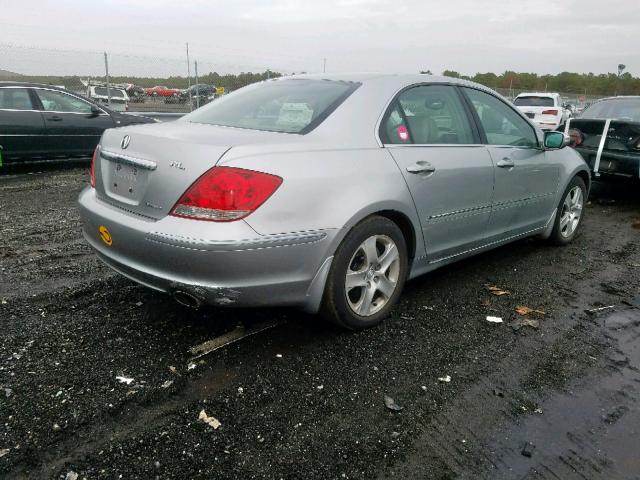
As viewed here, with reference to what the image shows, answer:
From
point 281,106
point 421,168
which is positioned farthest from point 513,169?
point 281,106

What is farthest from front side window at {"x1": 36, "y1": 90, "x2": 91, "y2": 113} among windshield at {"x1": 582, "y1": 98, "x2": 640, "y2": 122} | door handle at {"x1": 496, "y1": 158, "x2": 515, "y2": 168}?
windshield at {"x1": 582, "y1": 98, "x2": 640, "y2": 122}

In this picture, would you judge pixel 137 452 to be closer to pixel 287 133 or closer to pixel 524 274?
pixel 287 133

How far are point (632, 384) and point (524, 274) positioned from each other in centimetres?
167

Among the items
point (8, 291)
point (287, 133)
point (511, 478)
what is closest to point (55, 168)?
point (8, 291)

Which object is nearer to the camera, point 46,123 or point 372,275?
point 372,275

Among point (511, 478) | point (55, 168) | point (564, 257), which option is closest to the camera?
point (511, 478)

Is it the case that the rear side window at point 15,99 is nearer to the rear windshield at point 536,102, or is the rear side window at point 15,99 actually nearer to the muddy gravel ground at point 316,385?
the muddy gravel ground at point 316,385

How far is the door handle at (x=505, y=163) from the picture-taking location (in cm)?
388

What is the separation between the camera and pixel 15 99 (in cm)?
835

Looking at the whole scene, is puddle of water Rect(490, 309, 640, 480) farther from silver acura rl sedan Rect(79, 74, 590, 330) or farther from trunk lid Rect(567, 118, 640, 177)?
trunk lid Rect(567, 118, 640, 177)

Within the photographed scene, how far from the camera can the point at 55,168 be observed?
913 cm

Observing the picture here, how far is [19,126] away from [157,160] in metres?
7.02

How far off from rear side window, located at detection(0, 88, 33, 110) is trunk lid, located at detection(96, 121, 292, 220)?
650 centimetres

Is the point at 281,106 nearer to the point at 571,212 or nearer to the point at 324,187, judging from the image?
the point at 324,187
